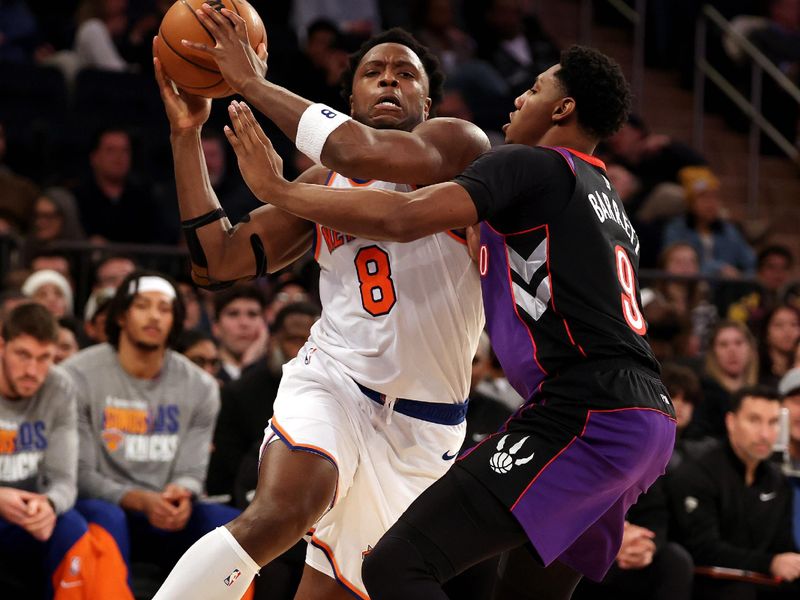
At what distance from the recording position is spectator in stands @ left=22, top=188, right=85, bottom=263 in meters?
8.47

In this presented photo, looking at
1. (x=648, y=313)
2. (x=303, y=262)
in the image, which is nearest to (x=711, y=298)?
(x=648, y=313)

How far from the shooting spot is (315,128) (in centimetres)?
399

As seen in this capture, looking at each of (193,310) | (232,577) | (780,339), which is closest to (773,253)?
(780,339)

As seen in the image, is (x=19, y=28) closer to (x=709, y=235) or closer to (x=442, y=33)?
(x=442, y=33)

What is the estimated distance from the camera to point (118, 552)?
5.90m

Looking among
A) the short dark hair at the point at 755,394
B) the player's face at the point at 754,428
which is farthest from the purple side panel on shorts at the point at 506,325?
the short dark hair at the point at 755,394

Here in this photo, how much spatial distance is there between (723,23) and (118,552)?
381 inches

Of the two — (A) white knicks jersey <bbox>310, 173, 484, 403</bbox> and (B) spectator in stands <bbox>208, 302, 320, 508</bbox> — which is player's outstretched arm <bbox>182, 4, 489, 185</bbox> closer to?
(A) white knicks jersey <bbox>310, 173, 484, 403</bbox>

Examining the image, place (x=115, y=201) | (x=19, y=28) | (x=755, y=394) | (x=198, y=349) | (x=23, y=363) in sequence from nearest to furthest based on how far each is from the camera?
(x=23, y=363) < (x=755, y=394) < (x=198, y=349) < (x=115, y=201) < (x=19, y=28)

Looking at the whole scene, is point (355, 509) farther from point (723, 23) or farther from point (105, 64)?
point (723, 23)

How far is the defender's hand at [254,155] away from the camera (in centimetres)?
402

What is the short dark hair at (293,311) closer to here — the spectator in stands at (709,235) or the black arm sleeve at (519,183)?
the black arm sleeve at (519,183)

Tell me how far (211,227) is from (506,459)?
57.9 inches

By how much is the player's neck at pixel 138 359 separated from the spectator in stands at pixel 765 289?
5121mm
